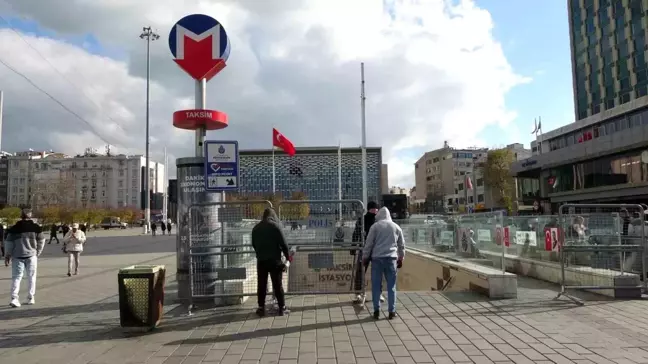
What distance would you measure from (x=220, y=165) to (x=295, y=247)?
6.74 feet

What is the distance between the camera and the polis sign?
372 inches

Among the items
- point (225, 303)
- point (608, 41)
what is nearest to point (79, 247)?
point (225, 303)

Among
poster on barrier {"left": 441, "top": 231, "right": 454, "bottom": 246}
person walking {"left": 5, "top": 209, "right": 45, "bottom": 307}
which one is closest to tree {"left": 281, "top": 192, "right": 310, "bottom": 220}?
person walking {"left": 5, "top": 209, "right": 45, "bottom": 307}

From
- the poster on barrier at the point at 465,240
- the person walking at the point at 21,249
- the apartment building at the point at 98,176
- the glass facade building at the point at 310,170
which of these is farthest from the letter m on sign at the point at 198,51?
the apartment building at the point at 98,176

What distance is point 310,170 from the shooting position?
117m

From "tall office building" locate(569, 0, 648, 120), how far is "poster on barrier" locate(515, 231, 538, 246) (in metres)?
48.2

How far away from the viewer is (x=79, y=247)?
15562 millimetres

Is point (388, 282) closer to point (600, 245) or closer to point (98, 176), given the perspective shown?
point (600, 245)

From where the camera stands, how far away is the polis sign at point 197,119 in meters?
9.46

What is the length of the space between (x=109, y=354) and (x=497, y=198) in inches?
3213

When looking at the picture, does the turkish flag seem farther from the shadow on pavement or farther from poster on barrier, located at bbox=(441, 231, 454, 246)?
the shadow on pavement

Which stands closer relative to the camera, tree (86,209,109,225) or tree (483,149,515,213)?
tree (483,149,515,213)

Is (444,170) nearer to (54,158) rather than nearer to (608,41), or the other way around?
(608,41)

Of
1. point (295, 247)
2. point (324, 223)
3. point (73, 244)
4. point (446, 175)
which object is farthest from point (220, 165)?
point (446, 175)
